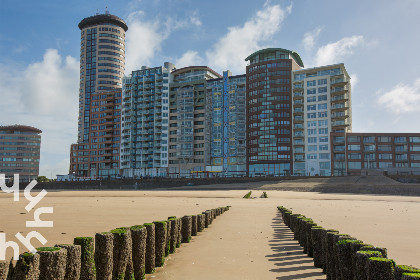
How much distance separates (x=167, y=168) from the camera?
158375mm

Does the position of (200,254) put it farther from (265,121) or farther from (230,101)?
(230,101)

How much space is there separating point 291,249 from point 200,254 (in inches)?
164

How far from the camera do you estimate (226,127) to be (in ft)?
484

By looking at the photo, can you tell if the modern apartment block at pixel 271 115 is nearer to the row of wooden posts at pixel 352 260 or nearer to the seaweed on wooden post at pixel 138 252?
the row of wooden posts at pixel 352 260

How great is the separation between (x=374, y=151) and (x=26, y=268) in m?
128

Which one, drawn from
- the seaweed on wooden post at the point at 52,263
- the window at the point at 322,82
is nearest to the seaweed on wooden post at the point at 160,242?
the seaweed on wooden post at the point at 52,263

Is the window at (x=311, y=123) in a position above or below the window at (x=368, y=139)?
above

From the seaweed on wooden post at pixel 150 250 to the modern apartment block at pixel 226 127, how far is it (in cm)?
12950

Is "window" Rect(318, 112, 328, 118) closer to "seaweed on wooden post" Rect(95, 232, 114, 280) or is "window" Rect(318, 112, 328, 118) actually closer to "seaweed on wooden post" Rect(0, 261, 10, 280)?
"seaweed on wooden post" Rect(95, 232, 114, 280)

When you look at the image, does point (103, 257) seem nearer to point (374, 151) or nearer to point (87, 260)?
point (87, 260)

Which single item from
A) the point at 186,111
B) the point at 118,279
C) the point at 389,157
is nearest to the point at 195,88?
the point at 186,111

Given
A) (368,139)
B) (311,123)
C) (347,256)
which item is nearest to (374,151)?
(368,139)

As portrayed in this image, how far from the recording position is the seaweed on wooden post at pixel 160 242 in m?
12.7

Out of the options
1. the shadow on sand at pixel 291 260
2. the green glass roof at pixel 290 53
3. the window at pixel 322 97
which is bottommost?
the shadow on sand at pixel 291 260
